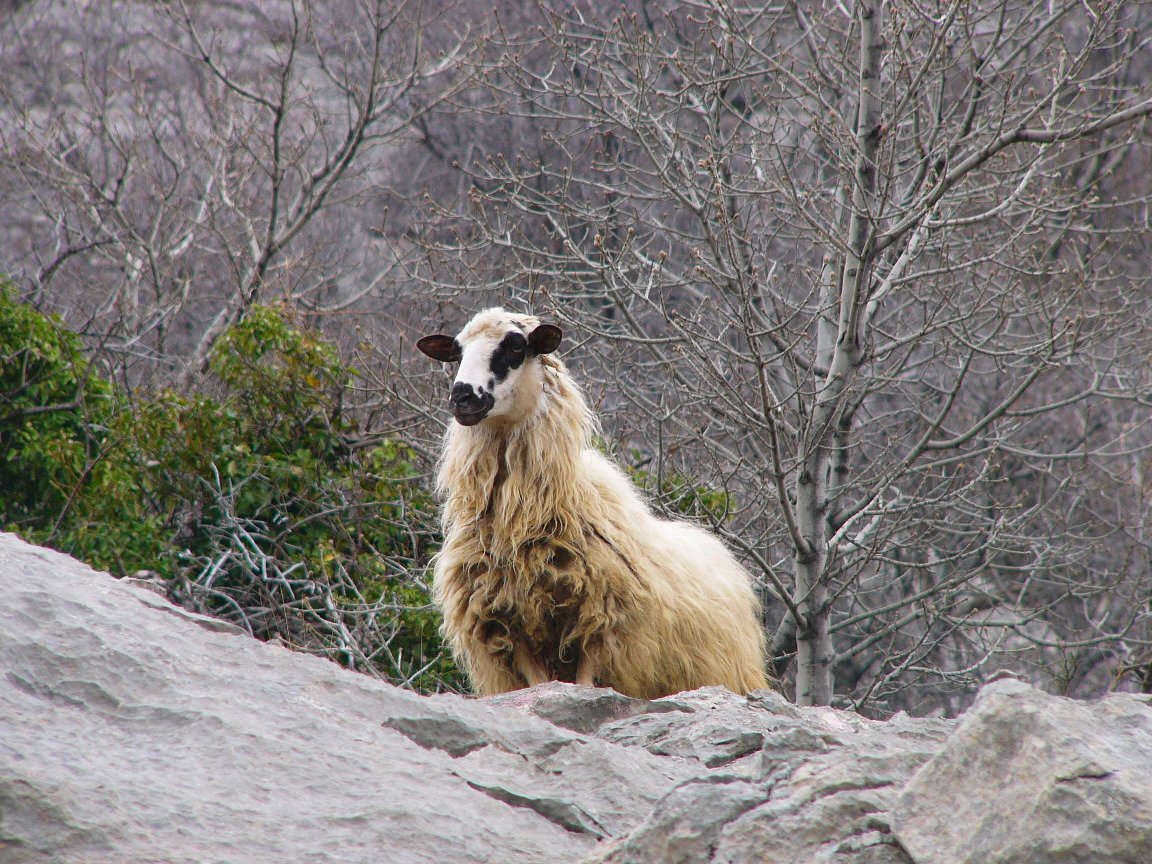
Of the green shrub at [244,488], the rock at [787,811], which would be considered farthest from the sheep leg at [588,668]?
the green shrub at [244,488]

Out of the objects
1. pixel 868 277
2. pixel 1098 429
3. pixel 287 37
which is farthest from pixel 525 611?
pixel 287 37

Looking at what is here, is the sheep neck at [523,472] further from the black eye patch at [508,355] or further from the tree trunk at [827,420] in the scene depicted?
the tree trunk at [827,420]

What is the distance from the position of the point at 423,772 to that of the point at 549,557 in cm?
264

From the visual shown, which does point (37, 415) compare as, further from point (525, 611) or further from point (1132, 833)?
point (1132, 833)

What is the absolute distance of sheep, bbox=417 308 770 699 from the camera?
5.77 m

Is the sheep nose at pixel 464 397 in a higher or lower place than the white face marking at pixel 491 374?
lower

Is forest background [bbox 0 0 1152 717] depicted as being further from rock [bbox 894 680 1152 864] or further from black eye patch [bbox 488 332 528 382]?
rock [bbox 894 680 1152 864]

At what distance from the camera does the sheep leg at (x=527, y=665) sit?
5.79m

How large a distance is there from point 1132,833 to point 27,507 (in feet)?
28.7

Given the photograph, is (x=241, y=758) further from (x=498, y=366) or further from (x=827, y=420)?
(x=827, y=420)

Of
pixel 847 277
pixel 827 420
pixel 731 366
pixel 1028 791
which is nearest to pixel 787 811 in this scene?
pixel 1028 791

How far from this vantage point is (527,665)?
229 inches

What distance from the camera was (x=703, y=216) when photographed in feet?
24.5

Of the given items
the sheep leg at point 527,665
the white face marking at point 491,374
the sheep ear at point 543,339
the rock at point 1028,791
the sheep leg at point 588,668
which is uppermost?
the sheep ear at point 543,339
